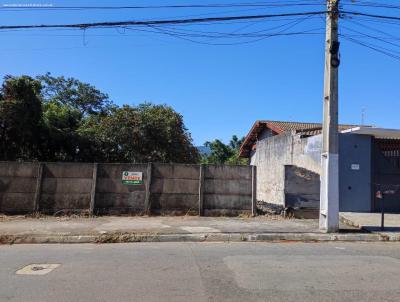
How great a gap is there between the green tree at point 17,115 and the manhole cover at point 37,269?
13.4 metres

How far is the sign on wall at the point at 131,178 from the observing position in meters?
16.5

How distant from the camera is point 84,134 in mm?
26469

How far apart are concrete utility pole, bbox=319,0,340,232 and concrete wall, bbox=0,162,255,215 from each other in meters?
3.96

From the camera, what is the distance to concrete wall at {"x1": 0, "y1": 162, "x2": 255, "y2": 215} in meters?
16.0

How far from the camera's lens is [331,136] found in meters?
13.2

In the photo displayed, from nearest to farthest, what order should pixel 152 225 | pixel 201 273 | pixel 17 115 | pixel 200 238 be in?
1. pixel 201 273
2. pixel 200 238
3. pixel 152 225
4. pixel 17 115

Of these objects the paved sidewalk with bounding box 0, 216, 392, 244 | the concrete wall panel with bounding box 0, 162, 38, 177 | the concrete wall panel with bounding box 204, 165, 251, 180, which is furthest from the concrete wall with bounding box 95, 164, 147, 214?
the concrete wall panel with bounding box 204, 165, 251, 180

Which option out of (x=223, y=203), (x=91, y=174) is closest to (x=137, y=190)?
(x=91, y=174)

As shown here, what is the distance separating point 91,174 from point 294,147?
33.5ft

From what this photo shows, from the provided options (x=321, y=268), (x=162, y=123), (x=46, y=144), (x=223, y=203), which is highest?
(x=162, y=123)

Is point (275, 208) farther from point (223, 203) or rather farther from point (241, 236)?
point (241, 236)

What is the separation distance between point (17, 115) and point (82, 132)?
658cm

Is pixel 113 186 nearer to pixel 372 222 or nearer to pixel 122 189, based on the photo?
pixel 122 189

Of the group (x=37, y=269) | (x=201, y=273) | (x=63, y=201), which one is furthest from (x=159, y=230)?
(x=201, y=273)
